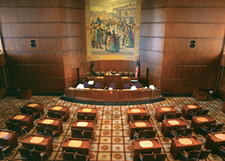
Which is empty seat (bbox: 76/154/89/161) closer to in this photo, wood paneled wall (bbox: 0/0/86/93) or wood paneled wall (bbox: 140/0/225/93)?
wood paneled wall (bbox: 0/0/86/93)

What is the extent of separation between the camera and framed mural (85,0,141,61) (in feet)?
42.8

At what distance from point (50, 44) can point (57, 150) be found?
7.38 meters

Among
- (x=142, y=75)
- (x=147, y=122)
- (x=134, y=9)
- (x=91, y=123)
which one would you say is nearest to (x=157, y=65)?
(x=142, y=75)

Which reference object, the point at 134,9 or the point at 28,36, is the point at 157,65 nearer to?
the point at 134,9

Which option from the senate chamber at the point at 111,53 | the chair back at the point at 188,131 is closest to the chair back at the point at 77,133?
the senate chamber at the point at 111,53

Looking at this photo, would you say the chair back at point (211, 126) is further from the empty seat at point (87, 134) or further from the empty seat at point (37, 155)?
the empty seat at point (37, 155)

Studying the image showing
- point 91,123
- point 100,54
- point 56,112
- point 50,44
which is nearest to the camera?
point 91,123

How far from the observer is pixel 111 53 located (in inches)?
557

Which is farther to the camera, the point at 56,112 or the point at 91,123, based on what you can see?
the point at 56,112

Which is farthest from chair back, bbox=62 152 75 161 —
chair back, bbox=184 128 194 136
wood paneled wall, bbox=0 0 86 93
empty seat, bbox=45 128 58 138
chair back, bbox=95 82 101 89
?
wood paneled wall, bbox=0 0 86 93

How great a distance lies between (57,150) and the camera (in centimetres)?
667

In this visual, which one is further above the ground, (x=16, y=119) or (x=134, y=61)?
(x=134, y=61)

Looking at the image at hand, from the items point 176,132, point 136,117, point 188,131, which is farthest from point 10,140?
point 188,131

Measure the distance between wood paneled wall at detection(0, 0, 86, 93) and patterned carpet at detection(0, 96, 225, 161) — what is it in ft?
4.81
